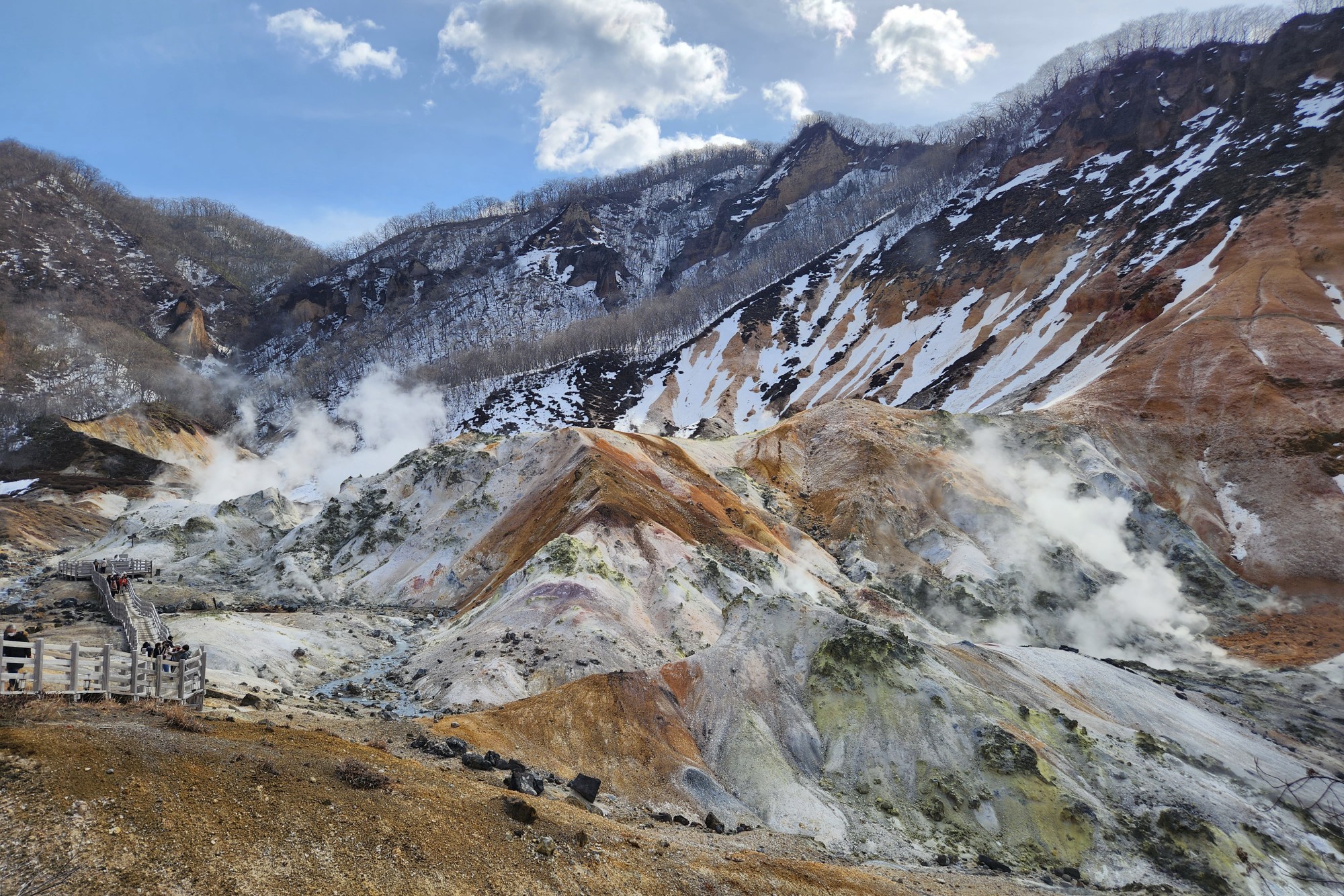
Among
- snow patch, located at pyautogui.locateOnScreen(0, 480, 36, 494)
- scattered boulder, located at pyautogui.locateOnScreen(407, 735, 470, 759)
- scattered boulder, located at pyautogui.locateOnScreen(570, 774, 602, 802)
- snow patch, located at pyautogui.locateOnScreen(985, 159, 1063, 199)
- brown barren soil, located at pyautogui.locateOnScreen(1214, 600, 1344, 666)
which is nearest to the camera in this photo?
scattered boulder, located at pyautogui.locateOnScreen(407, 735, 470, 759)

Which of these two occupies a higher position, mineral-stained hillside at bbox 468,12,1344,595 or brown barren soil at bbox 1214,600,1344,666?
mineral-stained hillside at bbox 468,12,1344,595

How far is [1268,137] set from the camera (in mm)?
95062

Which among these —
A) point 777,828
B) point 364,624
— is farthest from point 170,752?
point 364,624

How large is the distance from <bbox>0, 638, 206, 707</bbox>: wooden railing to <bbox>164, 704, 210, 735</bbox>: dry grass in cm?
163

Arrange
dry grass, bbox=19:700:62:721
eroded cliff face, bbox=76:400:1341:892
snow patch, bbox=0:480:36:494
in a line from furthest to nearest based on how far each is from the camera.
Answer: snow patch, bbox=0:480:36:494
eroded cliff face, bbox=76:400:1341:892
dry grass, bbox=19:700:62:721

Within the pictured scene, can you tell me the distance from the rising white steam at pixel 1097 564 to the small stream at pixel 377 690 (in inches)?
1301

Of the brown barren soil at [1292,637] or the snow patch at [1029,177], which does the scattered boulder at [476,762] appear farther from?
the snow patch at [1029,177]

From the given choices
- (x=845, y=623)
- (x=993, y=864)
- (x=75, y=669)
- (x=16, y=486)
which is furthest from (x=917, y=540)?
(x=16, y=486)

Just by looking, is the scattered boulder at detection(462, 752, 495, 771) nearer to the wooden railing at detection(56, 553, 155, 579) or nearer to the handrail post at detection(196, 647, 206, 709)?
the handrail post at detection(196, 647, 206, 709)

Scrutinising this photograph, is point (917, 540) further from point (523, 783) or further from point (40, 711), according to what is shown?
point (40, 711)

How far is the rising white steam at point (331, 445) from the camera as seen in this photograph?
106312 mm

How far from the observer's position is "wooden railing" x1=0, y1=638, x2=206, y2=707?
41.3ft

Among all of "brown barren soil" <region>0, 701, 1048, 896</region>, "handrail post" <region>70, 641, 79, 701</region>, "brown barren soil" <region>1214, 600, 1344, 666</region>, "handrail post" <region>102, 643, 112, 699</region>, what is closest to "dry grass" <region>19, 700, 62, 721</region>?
"brown barren soil" <region>0, 701, 1048, 896</region>

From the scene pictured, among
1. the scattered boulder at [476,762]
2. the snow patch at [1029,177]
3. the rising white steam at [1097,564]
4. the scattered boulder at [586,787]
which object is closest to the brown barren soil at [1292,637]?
the rising white steam at [1097,564]
